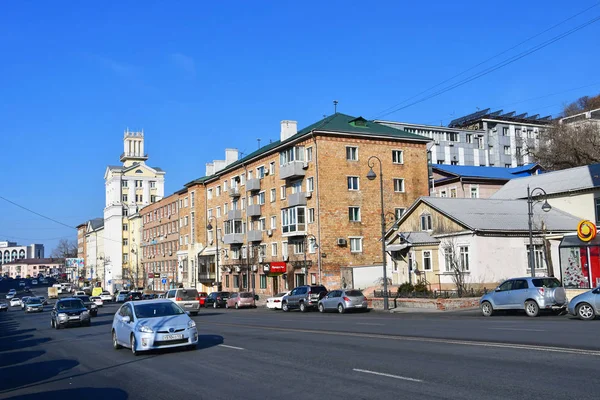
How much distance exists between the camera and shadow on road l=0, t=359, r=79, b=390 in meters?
13.3

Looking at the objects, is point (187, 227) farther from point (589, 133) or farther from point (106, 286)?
point (106, 286)

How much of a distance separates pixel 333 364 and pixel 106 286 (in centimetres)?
14220

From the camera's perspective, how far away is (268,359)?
14219mm

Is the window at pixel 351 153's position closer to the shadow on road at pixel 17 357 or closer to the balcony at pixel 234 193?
the balcony at pixel 234 193

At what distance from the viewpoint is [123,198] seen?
142 meters

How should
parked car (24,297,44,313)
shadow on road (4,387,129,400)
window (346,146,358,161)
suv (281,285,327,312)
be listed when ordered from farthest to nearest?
parked car (24,297,44,313)
window (346,146,358,161)
suv (281,285,327,312)
shadow on road (4,387,129,400)

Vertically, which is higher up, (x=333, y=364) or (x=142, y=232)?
(x=142, y=232)

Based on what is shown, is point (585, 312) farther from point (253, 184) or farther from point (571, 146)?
point (571, 146)

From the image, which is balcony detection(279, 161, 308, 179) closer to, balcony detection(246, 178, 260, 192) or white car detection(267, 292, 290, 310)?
balcony detection(246, 178, 260, 192)

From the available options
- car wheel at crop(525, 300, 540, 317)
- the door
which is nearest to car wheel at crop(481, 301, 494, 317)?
the door

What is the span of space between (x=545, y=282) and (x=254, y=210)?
145 ft

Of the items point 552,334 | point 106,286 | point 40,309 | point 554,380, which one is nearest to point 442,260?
point 552,334

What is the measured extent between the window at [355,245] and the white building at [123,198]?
88085 mm

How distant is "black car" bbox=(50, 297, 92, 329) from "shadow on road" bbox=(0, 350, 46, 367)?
1192 cm
